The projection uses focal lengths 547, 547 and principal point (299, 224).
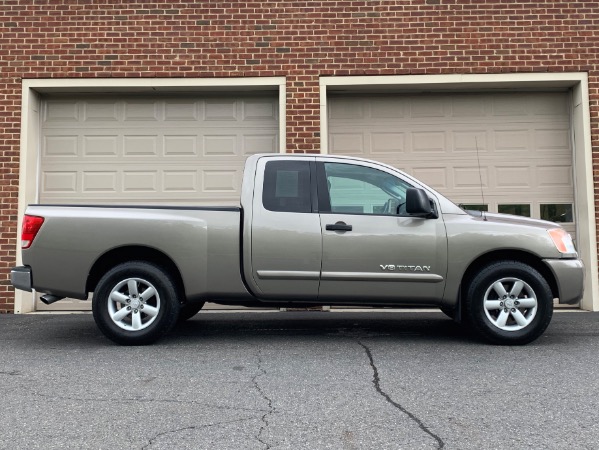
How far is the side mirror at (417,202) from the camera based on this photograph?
5.28 m

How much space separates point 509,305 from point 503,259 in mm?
470

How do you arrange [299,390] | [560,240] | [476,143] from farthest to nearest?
[476,143]
[560,240]
[299,390]

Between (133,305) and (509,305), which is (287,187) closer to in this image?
(133,305)

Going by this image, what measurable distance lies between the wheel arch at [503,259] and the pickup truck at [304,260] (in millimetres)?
11

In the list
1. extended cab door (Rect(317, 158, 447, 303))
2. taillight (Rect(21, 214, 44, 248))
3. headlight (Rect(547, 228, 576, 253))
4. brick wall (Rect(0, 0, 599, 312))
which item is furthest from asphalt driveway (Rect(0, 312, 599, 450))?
brick wall (Rect(0, 0, 599, 312))

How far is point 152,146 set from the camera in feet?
Answer: 28.7

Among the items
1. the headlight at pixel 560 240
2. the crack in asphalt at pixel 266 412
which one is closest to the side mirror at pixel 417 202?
the headlight at pixel 560 240

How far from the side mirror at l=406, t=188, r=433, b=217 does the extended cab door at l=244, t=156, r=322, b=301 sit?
2.98 feet

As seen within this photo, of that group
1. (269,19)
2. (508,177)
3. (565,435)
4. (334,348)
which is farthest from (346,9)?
(565,435)

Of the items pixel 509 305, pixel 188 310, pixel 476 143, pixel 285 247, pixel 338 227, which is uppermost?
pixel 476 143

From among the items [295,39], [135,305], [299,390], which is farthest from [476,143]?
[299,390]

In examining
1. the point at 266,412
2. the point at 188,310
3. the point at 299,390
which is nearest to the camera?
the point at 266,412

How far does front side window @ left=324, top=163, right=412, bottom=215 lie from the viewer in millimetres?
5516

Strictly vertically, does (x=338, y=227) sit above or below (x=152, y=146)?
below
